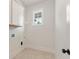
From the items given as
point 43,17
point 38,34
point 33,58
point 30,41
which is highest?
point 43,17

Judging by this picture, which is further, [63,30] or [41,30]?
[41,30]

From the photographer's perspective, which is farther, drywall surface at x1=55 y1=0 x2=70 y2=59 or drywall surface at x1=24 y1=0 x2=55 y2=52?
drywall surface at x1=24 y1=0 x2=55 y2=52

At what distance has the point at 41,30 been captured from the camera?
4328 millimetres

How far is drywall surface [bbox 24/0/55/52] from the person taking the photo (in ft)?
12.9

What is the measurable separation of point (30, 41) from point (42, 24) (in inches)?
50.3

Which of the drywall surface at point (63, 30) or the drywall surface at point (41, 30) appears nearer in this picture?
the drywall surface at point (63, 30)

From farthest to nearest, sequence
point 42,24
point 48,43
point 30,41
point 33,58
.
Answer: point 30,41 < point 42,24 < point 48,43 < point 33,58

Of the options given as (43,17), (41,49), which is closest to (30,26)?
(43,17)

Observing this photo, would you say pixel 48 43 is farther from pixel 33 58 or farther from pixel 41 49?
pixel 33 58

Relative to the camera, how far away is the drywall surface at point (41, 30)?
394 cm

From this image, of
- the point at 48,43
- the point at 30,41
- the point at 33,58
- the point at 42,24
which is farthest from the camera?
the point at 30,41

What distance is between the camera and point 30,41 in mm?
4820
